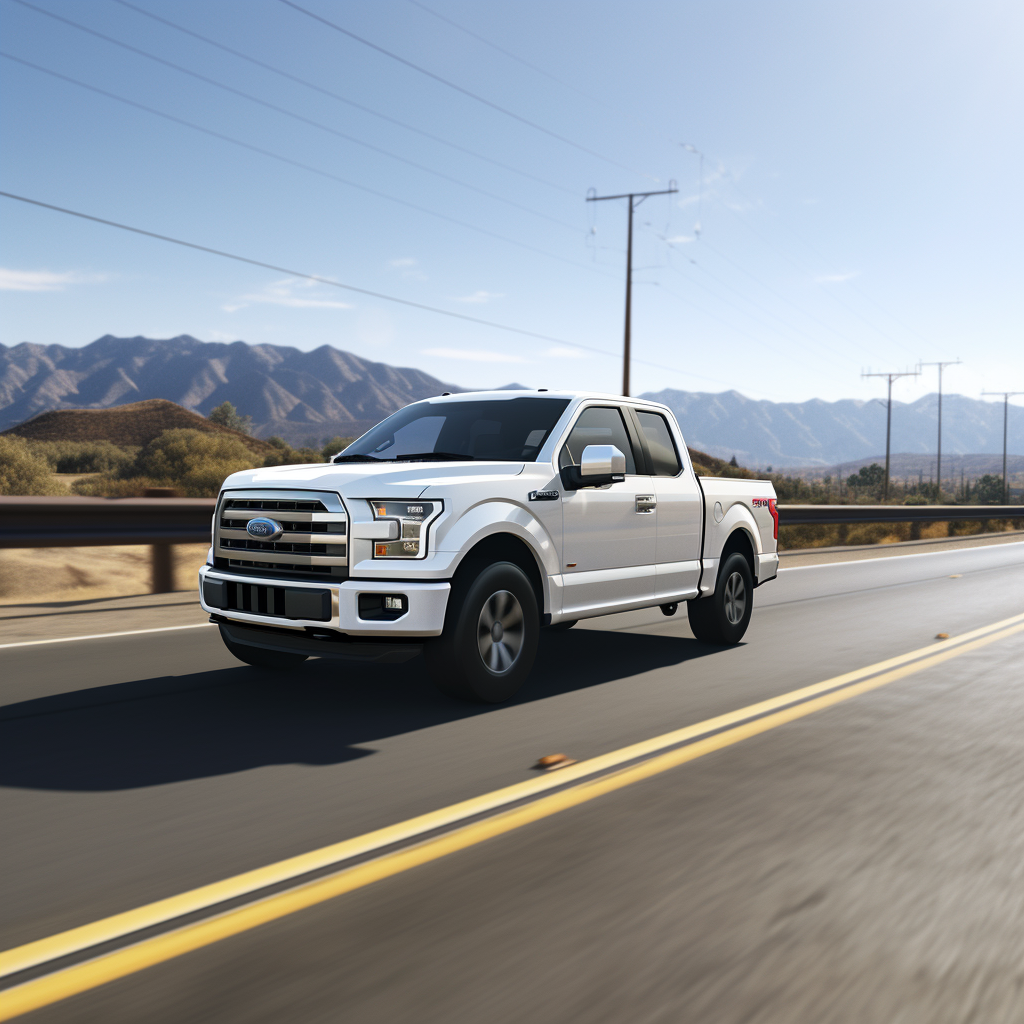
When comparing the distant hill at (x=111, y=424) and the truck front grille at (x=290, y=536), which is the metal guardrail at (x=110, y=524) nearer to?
the truck front grille at (x=290, y=536)

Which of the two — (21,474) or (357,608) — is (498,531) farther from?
(21,474)

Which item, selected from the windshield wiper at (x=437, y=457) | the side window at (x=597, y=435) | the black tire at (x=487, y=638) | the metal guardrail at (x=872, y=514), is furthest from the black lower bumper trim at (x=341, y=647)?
the metal guardrail at (x=872, y=514)

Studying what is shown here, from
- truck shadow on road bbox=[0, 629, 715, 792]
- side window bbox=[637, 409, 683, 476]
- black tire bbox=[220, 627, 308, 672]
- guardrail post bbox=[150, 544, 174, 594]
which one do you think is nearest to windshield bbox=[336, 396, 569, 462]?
side window bbox=[637, 409, 683, 476]

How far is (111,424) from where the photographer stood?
81562 millimetres

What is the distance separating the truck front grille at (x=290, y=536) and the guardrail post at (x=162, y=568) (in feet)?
19.5

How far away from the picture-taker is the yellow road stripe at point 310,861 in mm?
3037

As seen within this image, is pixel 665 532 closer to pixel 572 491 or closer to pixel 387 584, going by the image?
pixel 572 491

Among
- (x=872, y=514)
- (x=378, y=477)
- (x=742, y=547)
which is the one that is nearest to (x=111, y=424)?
(x=872, y=514)

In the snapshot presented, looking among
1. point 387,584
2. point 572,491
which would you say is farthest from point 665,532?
point 387,584

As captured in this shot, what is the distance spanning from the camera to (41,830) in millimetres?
4039

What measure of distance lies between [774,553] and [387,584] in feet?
16.8

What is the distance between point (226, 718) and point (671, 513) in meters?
3.84

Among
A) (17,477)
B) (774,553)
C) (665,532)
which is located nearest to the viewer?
(665,532)

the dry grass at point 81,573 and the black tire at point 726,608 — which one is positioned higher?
the black tire at point 726,608
